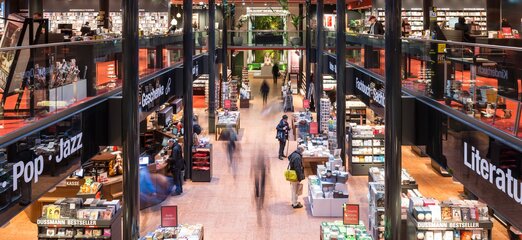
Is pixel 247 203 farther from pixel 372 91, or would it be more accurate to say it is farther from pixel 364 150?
pixel 364 150

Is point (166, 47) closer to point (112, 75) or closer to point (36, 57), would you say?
point (112, 75)

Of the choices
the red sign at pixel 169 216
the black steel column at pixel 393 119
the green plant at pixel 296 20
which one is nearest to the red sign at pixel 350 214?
the black steel column at pixel 393 119

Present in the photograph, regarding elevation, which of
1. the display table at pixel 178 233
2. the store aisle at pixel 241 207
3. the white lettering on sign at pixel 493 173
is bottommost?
the store aisle at pixel 241 207

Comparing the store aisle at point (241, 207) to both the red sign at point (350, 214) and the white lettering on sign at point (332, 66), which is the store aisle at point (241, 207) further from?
the white lettering on sign at point (332, 66)

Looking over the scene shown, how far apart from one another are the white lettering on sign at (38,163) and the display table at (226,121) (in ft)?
47.2

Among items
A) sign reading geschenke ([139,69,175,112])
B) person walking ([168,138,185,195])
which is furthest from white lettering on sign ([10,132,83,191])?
person walking ([168,138,185,195])

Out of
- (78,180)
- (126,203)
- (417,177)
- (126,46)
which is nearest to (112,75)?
(126,46)

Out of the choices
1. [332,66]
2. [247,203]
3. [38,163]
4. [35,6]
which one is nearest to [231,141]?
[332,66]

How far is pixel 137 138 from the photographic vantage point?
9.15 metres

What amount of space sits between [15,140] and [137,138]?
382cm

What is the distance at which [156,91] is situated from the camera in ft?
38.9

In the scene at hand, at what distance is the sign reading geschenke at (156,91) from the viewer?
1043cm

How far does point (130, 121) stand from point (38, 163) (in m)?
2.92

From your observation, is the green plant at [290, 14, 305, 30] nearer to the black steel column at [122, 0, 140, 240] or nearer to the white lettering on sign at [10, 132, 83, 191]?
the black steel column at [122, 0, 140, 240]
